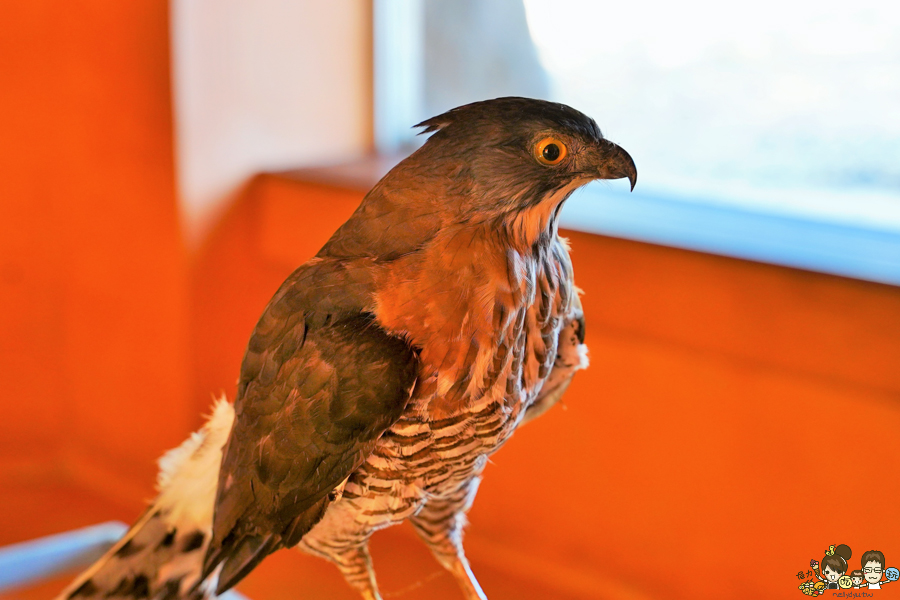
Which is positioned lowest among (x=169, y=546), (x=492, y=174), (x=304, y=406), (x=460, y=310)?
(x=169, y=546)

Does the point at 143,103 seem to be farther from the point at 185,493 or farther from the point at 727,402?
the point at 727,402

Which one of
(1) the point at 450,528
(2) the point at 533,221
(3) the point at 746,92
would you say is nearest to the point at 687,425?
(1) the point at 450,528

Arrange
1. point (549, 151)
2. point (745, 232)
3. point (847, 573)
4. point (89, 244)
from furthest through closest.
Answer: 1. point (89, 244)
2. point (745, 232)
3. point (847, 573)
4. point (549, 151)

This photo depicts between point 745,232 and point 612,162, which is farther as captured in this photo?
point 745,232

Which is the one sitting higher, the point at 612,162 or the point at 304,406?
the point at 612,162

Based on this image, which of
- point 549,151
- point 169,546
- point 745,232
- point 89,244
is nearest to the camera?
point 549,151

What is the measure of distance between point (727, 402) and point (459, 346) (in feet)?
2.43

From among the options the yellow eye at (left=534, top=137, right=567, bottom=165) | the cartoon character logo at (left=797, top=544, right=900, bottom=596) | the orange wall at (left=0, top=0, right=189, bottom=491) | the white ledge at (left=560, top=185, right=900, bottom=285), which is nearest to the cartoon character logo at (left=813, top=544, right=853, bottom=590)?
the cartoon character logo at (left=797, top=544, right=900, bottom=596)

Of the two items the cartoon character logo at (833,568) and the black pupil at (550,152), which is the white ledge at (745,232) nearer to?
the cartoon character logo at (833,568)

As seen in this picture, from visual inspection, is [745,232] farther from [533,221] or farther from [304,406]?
[304,406]

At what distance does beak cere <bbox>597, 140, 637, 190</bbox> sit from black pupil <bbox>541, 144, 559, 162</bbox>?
0.04 meters

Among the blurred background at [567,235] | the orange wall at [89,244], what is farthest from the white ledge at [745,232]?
the orange wall at [89,244]

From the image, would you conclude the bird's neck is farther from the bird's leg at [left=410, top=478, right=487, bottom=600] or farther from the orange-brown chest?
the bird's leg at [left=410, top=478, right=487, bottom=600]

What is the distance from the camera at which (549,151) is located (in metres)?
0.86
